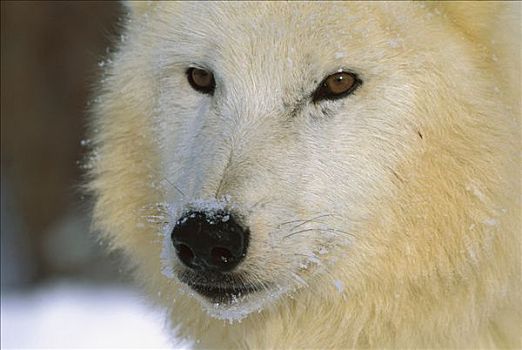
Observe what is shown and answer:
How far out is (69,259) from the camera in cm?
1028

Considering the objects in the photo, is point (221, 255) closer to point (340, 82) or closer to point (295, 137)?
point (295, 137)

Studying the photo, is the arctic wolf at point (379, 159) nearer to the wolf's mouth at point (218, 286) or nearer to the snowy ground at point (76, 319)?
the wolf's mouth at point (218, 286)

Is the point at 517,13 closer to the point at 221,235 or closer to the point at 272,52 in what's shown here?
the point at 272,52

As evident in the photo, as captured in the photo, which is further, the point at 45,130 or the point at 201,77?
the point at 45,130

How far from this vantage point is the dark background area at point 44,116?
10.5m

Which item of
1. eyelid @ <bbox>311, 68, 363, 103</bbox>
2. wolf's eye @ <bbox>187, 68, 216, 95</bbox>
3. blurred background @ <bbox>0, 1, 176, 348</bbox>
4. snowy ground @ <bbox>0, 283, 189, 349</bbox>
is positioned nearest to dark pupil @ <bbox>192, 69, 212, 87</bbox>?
wolf's eye @ <bbox>187, 68, 216, 95</bbox>

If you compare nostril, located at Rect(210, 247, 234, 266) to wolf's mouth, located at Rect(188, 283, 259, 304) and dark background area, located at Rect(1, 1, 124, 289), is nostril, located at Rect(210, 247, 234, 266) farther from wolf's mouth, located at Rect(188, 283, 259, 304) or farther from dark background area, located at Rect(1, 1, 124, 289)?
dark background area, located at Rect(1, 1, 124, 289)

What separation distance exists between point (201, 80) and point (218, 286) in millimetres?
861

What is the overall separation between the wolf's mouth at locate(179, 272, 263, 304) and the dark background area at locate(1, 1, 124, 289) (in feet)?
23.9

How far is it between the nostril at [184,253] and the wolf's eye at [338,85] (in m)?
0.72

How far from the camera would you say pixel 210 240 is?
3.04 m

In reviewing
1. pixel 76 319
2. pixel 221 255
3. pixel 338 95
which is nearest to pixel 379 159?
pixel 338 95

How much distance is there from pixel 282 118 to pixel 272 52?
235 mm

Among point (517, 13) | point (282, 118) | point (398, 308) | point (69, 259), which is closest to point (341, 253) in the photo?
point (398, 308)
